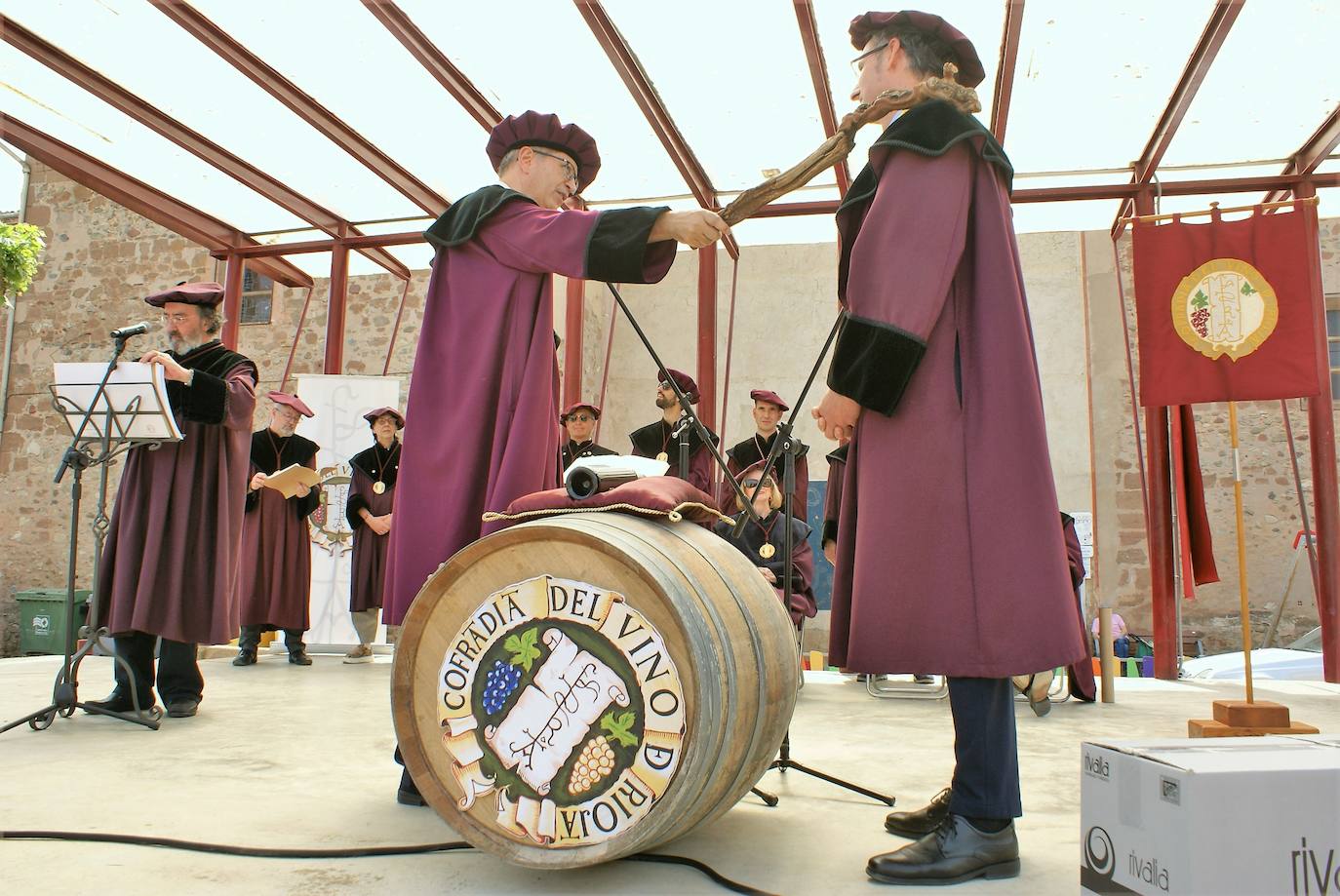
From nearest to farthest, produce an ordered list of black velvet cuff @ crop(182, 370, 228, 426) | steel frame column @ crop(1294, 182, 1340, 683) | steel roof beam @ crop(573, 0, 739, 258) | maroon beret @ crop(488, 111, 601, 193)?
maroon beret @ crop(488, 111, 601, 193)
black velvet cuff @ crop(182, 370, 228, 426)
steel roof beam @ crop(573, 0, 739, 258)
steel frame column @ crop(1294, 182, 1340, 683)

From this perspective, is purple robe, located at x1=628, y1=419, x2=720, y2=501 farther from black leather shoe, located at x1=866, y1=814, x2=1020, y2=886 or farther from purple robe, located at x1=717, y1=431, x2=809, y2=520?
black leather shoe, located at x1=866, y1=814, x2=1020, y2=886

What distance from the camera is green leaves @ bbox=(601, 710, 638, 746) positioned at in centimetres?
167

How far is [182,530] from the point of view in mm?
3982

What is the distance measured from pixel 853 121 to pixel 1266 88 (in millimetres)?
4396

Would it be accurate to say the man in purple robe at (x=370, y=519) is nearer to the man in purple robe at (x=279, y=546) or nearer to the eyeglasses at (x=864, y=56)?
the man in purple robe at (x=279, y=546)

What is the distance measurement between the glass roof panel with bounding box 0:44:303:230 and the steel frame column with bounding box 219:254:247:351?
423mm

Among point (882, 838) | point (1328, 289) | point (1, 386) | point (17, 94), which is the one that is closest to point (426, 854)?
point (882, 838)

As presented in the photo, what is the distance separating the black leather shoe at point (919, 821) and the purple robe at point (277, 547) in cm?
558

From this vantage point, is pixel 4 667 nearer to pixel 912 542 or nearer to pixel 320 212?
pixel 320 212

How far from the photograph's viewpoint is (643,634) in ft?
5.49

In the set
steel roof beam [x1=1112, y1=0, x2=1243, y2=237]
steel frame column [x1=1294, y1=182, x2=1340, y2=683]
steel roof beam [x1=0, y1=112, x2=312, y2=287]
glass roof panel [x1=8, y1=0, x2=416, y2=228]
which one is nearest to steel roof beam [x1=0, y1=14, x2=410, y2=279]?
glass roof panel [x1=8, y1=0, x2=416, y2=228]

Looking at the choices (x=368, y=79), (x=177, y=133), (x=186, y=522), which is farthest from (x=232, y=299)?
(x=186, y=522)

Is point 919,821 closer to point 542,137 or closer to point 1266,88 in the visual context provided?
point 542,137

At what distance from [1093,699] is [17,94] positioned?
22.8 feet
